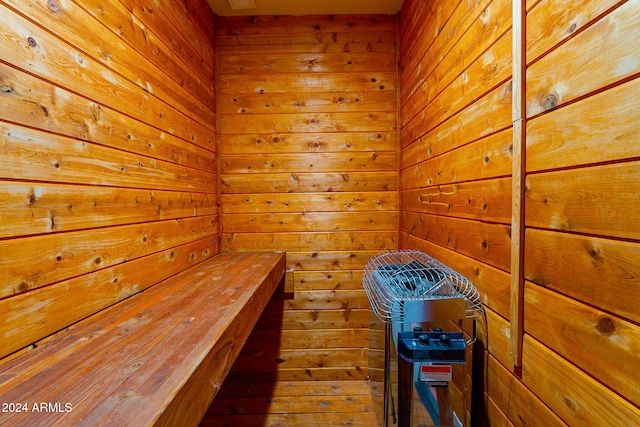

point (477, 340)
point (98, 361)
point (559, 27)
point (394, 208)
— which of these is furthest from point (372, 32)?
point (98, 361)

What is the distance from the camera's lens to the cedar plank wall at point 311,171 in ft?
7.82

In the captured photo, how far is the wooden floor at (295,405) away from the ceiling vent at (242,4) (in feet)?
9.80

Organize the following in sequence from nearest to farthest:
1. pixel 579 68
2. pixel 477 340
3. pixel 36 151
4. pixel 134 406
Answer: pixel 134 406, pixel 579 68, pixel 36 151, pixel 477 340

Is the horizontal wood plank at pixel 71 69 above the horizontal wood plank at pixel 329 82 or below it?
below

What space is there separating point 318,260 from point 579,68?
1.97 meters

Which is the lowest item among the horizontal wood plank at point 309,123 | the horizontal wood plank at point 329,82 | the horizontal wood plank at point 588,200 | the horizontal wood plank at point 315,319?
the horizontal wood plank at point 315,319

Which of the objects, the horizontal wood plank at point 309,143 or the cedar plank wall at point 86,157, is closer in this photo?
the cedar plank wall at point 86,157

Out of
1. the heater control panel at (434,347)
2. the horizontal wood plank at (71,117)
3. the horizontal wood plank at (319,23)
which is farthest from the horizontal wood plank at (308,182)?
the heater control panel at (434,347)

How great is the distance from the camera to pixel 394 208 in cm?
242

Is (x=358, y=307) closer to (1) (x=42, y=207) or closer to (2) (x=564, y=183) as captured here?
(2) (x=564, y=183)

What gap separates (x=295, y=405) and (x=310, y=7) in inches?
119

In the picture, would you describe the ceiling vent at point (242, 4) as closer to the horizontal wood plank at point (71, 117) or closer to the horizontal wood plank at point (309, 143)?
the horizontal wood plank at point (309, 143)

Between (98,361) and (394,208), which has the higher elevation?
(394,208)

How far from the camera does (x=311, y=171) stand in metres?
2.40
